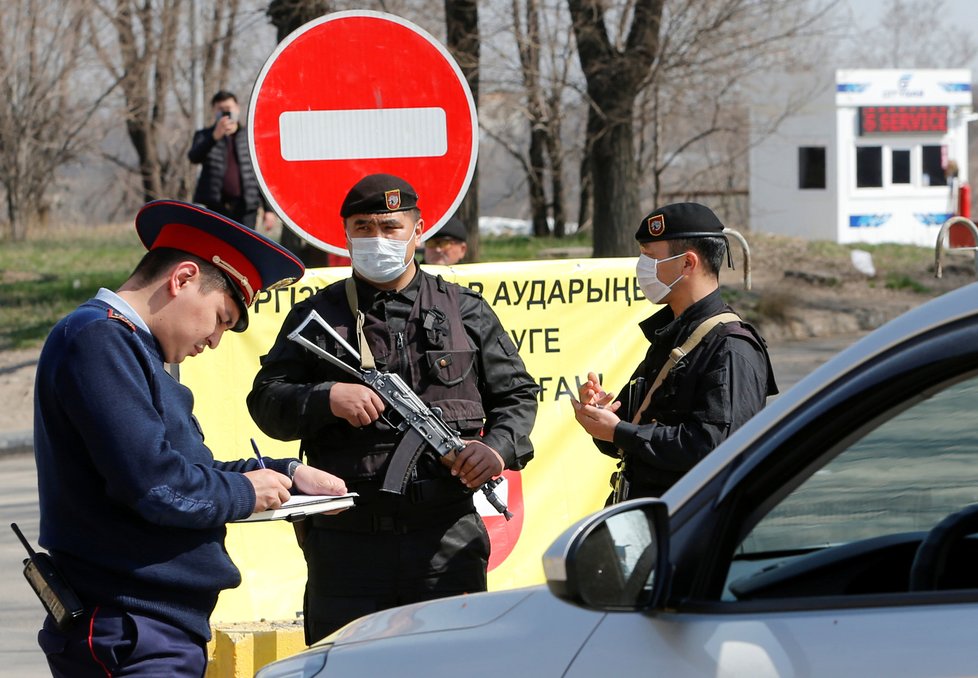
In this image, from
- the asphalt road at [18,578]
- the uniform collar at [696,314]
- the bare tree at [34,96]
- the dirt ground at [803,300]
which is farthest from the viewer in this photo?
the bare tree at [34,96]

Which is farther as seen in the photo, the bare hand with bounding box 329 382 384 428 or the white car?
the bare hand with bounding box 329 382 384 428

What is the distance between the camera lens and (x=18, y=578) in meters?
7.53

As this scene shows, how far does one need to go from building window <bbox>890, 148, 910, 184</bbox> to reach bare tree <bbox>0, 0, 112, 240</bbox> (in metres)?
23.3

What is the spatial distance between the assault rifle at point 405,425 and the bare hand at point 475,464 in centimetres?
3

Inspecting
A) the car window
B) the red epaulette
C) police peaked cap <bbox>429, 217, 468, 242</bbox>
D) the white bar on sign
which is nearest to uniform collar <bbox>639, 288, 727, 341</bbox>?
the white bar on sign

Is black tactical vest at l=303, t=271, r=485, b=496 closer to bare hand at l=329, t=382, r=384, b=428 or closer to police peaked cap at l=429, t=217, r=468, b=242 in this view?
bare hand at l=329, t=382, r=384, b=428

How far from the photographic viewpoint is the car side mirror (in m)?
2.27

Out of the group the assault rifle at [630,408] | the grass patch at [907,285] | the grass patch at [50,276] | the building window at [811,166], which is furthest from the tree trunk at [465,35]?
the building window at [811,166]

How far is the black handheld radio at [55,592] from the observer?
123 inches

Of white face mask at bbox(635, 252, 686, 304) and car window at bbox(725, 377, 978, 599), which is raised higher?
white face mask at bbox(635, 252, 686, 304)

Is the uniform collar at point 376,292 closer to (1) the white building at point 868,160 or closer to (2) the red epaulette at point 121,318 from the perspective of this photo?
(2) the red epaulette at point 121,318

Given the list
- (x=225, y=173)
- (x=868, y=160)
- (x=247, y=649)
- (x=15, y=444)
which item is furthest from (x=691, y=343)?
(x=868, y=160)

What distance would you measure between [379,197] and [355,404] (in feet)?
2.37

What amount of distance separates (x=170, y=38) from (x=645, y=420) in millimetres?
26931
